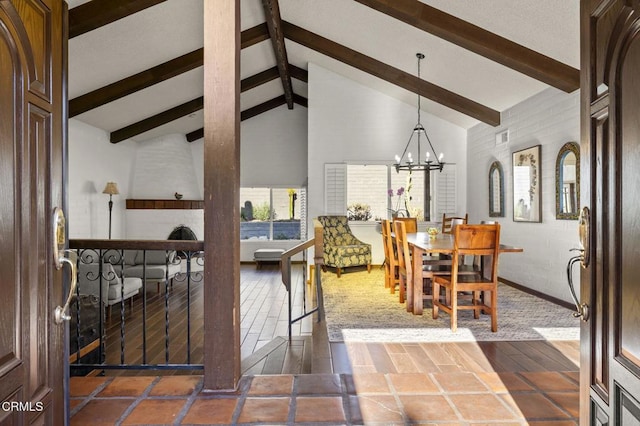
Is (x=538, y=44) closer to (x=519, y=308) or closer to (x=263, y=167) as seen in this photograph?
(x=519, y=308)

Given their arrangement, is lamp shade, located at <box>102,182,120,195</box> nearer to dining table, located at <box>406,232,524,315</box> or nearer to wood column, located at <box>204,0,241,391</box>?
dining table, located at <box>406,232,524,315</box>

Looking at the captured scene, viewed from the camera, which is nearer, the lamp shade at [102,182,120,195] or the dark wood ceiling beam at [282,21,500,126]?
the dark wood ceiling beam at [282,21,500,126]

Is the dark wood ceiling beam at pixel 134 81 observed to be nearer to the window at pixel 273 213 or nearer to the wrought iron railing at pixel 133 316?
the wrought iron railing at pixel 133 316

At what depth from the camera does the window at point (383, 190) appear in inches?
286

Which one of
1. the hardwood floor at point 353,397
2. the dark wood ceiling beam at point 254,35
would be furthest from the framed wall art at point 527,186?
the dark wood ceiling beam at point 254,35

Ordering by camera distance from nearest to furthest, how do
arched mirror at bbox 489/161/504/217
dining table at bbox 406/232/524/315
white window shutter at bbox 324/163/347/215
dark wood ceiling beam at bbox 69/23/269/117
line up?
dining table at bbox 406/232/524/315
dark wood ceiling beam at bbox 69/23/269/117
arched mirror at bbox 489/161/504/217
white window shutter at bbox 324/163/347/215

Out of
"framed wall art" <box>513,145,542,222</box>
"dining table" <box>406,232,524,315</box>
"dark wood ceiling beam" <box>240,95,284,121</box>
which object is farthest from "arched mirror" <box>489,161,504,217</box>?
"dark wood ceiling beam" <box>240,95,284,121</box>

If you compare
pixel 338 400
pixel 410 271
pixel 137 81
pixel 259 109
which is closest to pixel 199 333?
pixel 410 271

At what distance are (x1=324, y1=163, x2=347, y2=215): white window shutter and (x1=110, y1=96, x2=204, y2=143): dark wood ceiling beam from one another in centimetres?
269

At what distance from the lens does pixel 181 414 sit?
5.63ft

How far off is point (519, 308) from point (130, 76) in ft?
19.2

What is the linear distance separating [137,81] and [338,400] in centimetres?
547

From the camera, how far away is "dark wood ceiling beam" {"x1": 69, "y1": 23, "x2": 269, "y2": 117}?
18.7ft

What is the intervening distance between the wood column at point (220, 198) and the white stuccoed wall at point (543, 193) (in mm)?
3908
